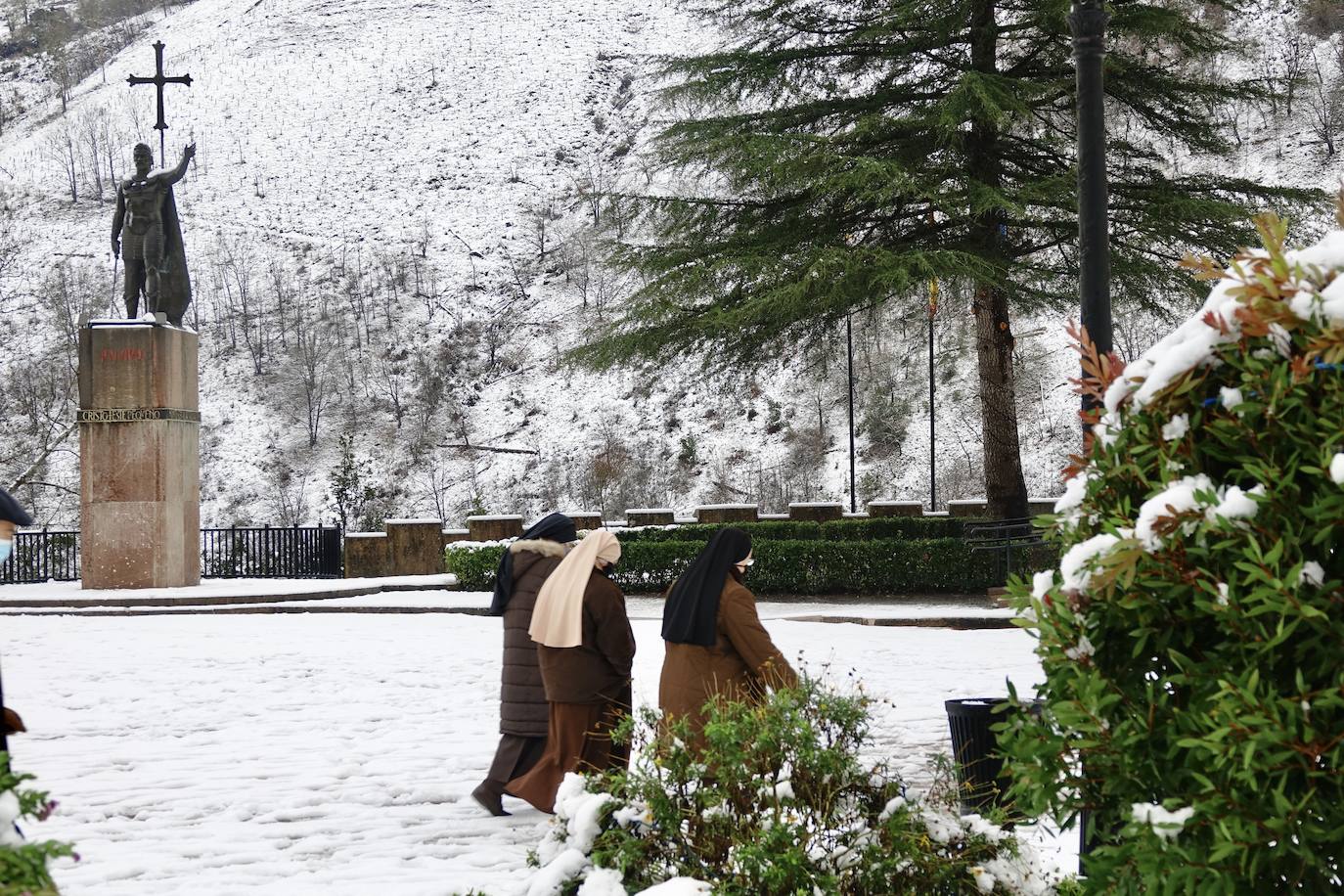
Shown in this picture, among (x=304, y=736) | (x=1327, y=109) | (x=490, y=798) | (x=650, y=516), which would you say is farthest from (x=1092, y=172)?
(x=1327, y=109)

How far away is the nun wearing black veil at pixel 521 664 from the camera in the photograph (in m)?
6.79

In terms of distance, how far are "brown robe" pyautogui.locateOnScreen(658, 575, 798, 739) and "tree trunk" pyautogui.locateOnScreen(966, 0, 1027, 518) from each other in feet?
44.7

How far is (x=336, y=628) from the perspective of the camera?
1486cm

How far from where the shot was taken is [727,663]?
5.69 m

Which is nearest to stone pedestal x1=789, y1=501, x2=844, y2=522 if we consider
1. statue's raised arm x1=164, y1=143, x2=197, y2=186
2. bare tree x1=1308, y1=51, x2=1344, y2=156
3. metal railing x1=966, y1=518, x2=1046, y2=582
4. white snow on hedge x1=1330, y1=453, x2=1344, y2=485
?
metal railing x1=966, y1=518, x2=1046, y2=582

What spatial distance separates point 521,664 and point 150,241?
1560cm

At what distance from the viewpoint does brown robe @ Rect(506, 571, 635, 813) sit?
6383 mm

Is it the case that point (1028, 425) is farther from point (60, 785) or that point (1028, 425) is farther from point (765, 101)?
point (60, 785)

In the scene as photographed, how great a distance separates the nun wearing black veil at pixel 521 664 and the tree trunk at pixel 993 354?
12.8 meters

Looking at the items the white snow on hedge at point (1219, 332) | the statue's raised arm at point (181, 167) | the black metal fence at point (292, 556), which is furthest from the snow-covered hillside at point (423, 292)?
the white snow on hedge at point (1219, 332)

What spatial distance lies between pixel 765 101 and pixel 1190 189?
7.13 meters

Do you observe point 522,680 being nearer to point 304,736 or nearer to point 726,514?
point 304,736

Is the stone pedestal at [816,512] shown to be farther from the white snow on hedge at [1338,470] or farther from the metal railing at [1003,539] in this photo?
the white snow on hedge at [1338,470]

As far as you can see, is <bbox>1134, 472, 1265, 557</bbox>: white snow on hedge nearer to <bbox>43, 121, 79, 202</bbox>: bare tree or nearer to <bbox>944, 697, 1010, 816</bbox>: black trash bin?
<bbox>944, 697, 1010, 816</bbox>: black trash bin
